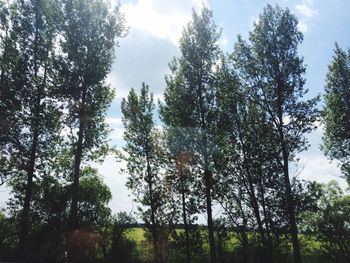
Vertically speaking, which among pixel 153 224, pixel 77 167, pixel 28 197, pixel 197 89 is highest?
pixel 197 89

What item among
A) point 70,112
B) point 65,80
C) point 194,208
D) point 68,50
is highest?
point 68,50

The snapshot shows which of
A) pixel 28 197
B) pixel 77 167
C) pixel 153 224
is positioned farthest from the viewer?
pixel 153 224

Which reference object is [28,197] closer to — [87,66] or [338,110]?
[87,66]

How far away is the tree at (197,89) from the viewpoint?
2300 cm

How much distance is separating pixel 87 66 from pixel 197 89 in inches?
299

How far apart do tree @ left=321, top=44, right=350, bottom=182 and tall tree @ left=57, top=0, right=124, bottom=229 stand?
1699cm

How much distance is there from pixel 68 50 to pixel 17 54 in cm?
369

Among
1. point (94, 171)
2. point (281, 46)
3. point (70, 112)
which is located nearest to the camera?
point (70, 112)

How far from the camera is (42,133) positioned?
73.4ft

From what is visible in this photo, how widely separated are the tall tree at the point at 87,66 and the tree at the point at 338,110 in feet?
55.8

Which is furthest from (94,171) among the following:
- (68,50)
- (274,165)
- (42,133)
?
(274,165)

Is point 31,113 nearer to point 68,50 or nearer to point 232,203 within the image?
point 68,50

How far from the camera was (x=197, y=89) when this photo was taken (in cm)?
2405

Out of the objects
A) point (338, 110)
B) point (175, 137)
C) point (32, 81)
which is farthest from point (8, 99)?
point (338, 110)
